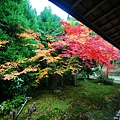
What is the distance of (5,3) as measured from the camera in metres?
7.49

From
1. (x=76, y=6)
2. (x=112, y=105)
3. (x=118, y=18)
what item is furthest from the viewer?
(x=112, y=105)

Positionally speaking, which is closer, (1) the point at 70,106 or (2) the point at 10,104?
(2) the point at 10,104

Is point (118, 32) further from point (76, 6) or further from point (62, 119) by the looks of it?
point (62, 119)

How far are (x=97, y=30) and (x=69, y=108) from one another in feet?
17.3

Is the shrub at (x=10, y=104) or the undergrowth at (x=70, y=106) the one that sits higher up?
the shrub at (x=10, y=104)

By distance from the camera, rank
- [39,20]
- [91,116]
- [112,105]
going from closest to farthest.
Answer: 1. [91,116]
2. [112,105]
3. [39,20]

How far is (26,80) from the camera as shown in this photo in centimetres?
823

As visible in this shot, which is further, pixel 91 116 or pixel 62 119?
pixel 91 116

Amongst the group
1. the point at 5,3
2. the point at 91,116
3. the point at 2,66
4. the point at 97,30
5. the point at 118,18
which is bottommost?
the point at 91,116

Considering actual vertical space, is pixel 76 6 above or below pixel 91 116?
above

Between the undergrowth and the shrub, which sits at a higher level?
the shrub

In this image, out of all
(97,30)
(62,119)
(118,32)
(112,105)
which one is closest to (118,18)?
(97,30)

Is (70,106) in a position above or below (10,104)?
below

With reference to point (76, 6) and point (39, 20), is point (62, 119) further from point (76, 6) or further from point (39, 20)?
point (39, 20)
